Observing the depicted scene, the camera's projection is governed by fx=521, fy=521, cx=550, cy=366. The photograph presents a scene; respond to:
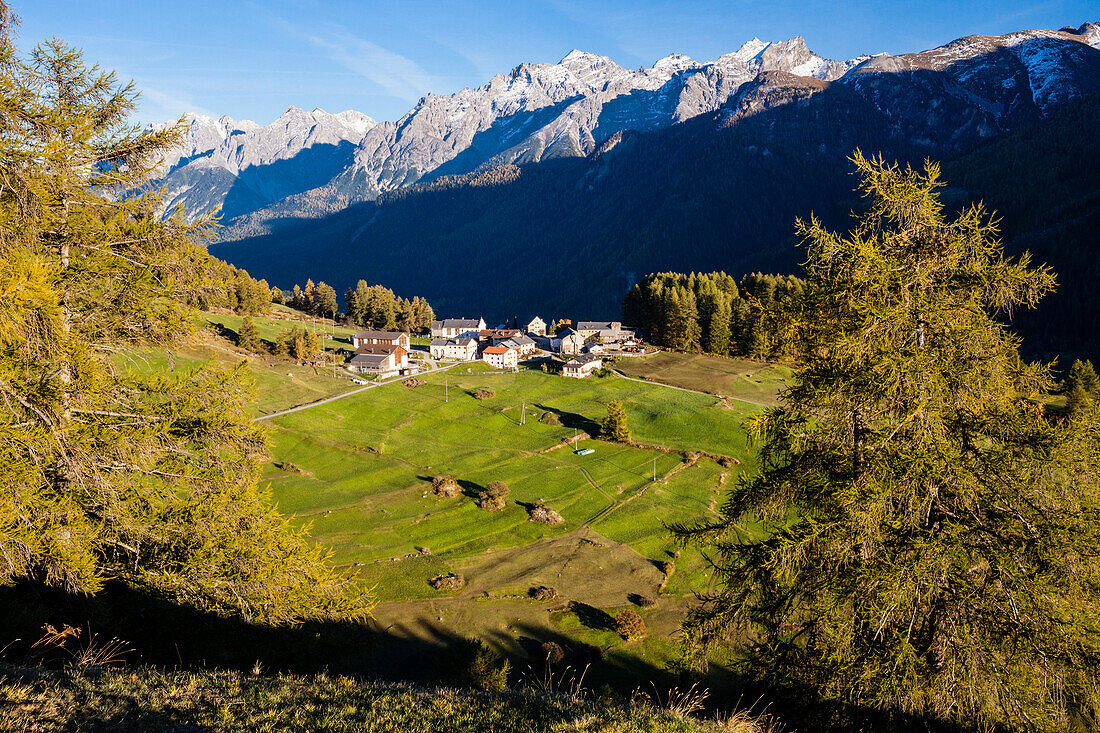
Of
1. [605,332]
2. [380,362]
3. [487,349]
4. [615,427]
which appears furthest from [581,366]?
[380,362]

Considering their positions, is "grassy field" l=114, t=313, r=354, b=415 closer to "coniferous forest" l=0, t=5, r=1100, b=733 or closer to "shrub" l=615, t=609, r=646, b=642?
"shrub" l=615, t=609, r=646, b=642

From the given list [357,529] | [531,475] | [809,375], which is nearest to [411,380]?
[531,475]

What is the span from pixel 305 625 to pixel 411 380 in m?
90.3

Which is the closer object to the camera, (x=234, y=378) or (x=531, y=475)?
(x=234, y=378)

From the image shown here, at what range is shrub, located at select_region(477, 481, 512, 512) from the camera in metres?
56.8

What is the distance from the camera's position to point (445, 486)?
196ft

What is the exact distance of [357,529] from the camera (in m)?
50.5

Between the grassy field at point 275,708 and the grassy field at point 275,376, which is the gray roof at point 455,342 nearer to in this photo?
the grassy field at point 275,376

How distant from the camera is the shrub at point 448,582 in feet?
139

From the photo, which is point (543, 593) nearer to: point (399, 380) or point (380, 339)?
point (399, 380)

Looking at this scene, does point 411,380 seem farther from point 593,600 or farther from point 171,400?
point 171,400

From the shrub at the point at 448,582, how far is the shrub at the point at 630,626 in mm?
13054

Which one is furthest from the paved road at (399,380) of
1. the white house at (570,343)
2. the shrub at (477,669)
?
the shrub at (477,669)

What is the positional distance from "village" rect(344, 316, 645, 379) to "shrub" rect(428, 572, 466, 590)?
6853 centimetres
